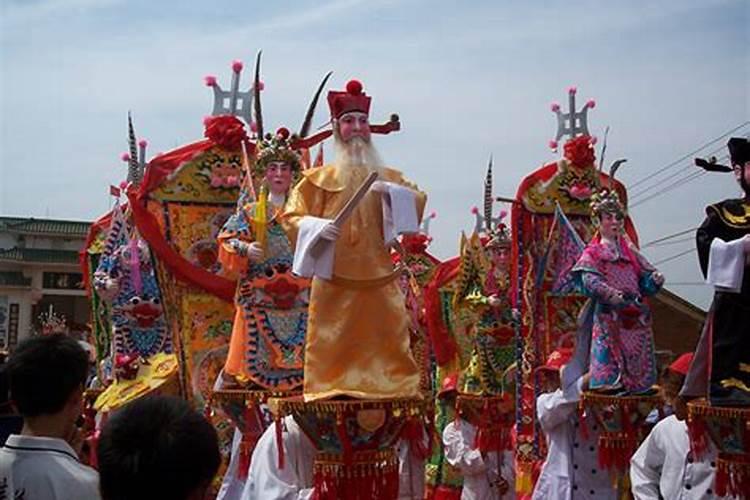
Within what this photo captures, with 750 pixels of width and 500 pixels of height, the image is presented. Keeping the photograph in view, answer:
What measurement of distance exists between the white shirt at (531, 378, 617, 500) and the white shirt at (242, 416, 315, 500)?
2.54 meters

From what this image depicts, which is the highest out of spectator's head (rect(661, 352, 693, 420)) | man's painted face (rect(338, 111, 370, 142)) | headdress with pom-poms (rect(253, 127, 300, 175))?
headdress with pom-poms (rect(253, 127, 300, 175))

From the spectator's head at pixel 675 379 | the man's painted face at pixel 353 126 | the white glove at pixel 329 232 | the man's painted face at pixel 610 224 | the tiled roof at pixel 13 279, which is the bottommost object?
the spectator's head at pixel 675 379

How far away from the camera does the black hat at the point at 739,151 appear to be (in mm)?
5352

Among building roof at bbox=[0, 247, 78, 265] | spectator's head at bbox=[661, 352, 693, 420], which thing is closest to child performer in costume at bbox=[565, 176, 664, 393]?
spectator's head at bbox=[661, 352, 693, 420]

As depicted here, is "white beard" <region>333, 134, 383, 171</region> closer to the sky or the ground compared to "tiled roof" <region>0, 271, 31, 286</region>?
closer to the ground

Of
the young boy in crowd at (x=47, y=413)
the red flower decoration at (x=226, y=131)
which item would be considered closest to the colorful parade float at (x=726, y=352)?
the young boy in crowd at (x=47, y=413)

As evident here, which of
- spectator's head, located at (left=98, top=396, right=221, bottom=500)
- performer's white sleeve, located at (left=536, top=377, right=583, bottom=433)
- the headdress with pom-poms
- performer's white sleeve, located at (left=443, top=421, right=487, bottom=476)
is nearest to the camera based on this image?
spectator's head, located at (left=98, top=396, right=221, bottom=500)

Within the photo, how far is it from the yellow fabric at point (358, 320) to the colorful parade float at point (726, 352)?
1417 millimetres

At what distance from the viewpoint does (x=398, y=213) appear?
541cm

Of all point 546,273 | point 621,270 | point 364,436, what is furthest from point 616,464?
point 364,436

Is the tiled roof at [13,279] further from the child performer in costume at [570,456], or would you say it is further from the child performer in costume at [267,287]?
the child performer in costume at [570,456]

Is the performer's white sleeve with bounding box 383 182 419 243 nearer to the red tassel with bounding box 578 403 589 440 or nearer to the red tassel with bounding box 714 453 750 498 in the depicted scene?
the red tassel with bounding box 714 453 750 498

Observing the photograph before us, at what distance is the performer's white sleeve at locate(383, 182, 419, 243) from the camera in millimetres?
5406

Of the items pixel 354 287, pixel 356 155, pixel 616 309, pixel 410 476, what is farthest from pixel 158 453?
pixel 616 309
